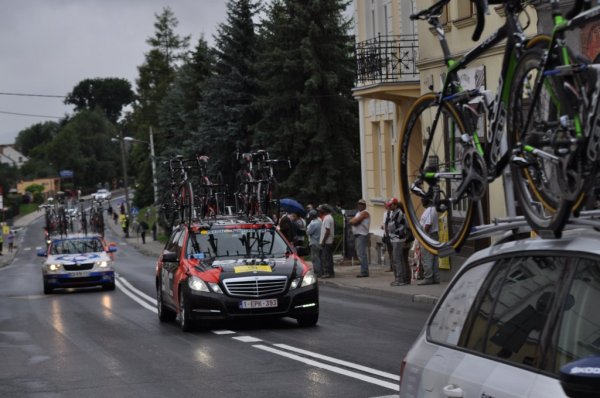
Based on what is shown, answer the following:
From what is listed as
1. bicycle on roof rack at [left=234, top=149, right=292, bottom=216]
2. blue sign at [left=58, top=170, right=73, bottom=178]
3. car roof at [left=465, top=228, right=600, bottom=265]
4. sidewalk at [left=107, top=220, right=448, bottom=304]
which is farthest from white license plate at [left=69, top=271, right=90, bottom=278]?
blue sign at [left=58, top=170, right=73, bottom=178]

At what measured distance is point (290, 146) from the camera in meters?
52.2

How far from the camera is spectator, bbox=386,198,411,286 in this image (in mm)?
25641

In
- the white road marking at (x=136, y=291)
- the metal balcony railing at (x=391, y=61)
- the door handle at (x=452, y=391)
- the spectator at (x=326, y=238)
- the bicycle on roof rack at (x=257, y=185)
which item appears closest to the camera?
the door handle at (x=452, y=391)

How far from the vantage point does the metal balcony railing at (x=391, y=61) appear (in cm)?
3212

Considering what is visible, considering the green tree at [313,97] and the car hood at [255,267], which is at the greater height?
the green tree at [313,97]

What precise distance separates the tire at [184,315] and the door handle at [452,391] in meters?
12.7

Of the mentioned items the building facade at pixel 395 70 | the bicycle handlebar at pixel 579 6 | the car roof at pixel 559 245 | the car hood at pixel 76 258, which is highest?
the building facade at pixel 395 70

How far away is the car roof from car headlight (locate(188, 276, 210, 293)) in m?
12.3

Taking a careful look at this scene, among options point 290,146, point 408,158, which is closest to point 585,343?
point 408,158

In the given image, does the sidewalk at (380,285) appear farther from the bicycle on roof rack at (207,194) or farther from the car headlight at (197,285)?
the car headlight at (197,285)

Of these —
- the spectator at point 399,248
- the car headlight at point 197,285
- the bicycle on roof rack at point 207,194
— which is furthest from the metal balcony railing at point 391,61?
the car headlight at point 197,285

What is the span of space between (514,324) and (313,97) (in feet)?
153

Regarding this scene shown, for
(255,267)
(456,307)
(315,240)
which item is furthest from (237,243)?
(456,307)

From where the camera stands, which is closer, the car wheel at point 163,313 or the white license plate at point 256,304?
the white license plate at point 256,304
